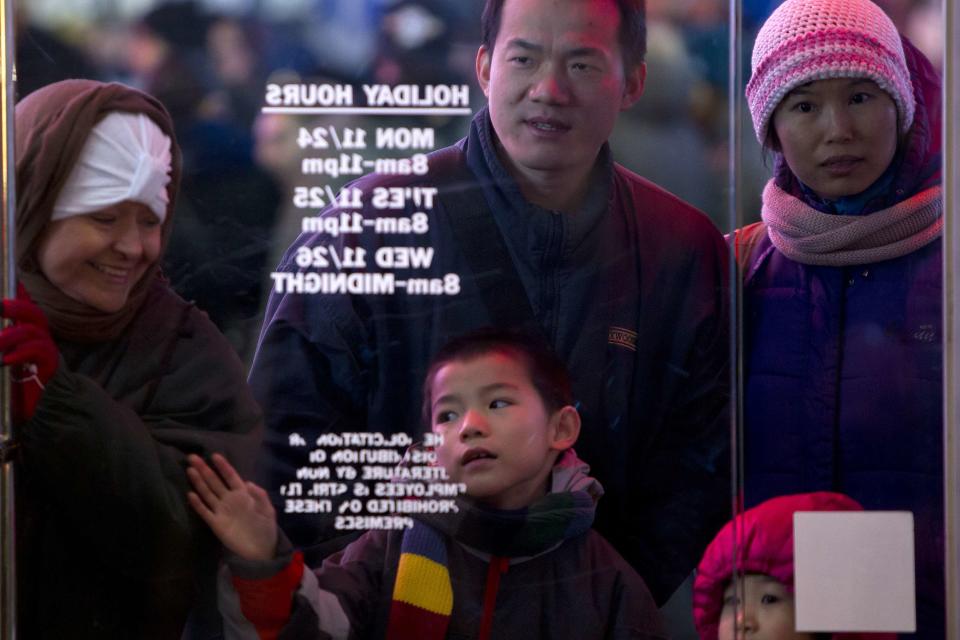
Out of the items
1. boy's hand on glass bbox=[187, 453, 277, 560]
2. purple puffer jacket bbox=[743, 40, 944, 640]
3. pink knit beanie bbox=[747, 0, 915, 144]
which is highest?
pink knit beanie bbox=[747, 0, 915, 144]

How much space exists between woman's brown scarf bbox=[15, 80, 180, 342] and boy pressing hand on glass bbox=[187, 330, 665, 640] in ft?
1.19

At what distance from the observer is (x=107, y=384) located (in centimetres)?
202

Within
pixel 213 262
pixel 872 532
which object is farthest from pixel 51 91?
pixel 872 532

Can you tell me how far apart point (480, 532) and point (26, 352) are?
2.90ft

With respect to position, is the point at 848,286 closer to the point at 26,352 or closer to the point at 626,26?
the point at 626,26

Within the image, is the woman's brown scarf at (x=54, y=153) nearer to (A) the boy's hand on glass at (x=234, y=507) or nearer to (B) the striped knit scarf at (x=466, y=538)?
(A) the boy's hand on glass at (x=234, y=507)

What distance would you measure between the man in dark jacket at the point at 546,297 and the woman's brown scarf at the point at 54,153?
0.36 metres

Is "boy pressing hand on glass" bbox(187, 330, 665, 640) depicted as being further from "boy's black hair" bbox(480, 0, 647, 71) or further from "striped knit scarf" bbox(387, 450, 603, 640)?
"boy's black hair" bbox(480, 0, 647, 71)

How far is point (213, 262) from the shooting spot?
6.66 feet

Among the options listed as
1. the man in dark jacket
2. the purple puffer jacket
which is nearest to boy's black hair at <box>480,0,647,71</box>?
the man in dark jacket

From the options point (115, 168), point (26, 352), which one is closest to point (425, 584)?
point (26, 352)

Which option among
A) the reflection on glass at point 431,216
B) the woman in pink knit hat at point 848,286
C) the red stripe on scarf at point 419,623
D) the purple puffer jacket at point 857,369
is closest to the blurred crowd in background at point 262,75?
the reflection on glass at point 431,216

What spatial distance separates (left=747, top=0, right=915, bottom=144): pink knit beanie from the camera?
2.01 meters

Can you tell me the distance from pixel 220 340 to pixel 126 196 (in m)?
0.31
